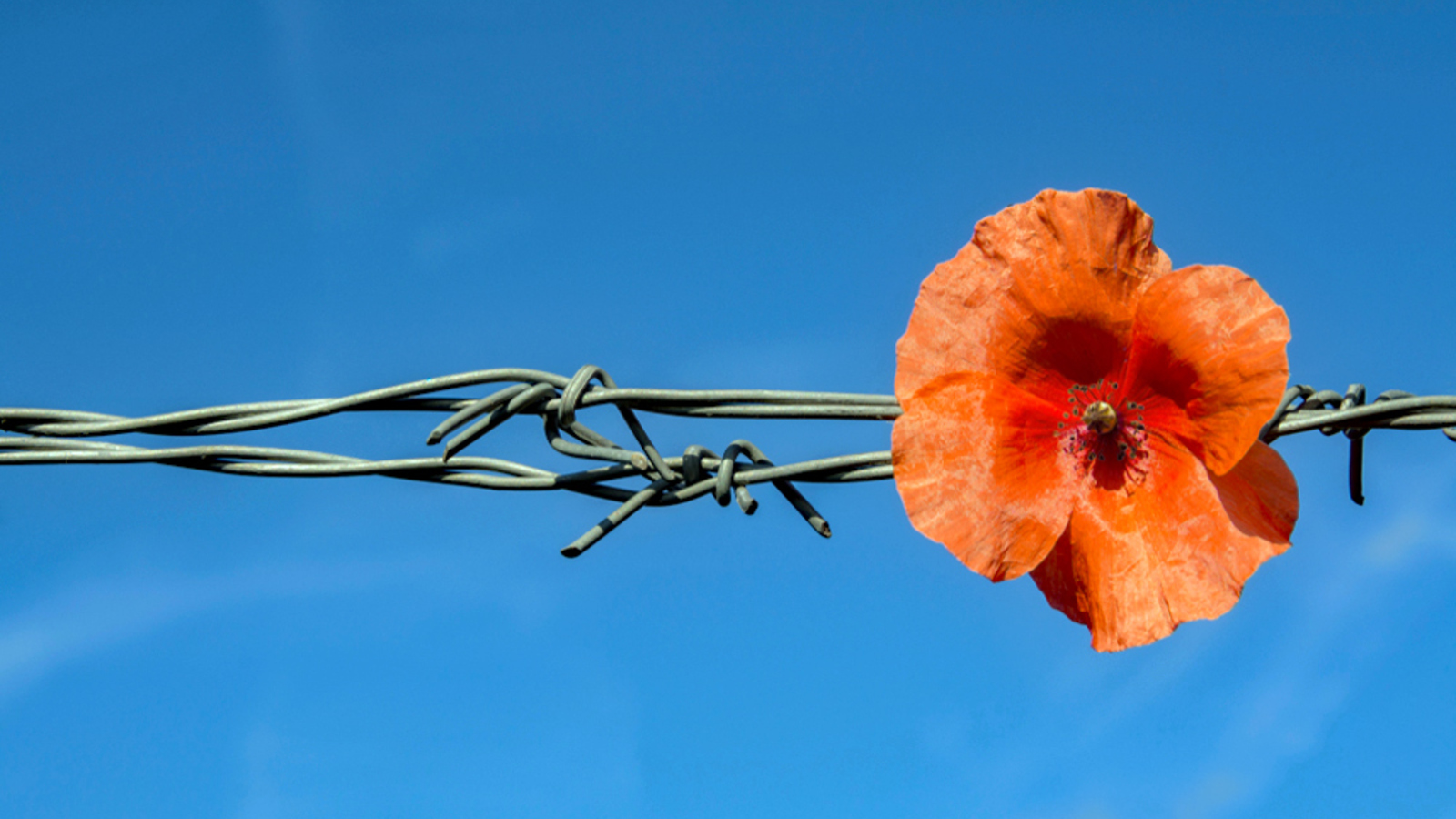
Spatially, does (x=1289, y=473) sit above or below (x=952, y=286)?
below

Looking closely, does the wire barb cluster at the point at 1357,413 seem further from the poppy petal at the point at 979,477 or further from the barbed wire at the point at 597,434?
the poppy petal at the point at 979,477

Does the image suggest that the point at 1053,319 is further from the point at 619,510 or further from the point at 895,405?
the point at 619,510

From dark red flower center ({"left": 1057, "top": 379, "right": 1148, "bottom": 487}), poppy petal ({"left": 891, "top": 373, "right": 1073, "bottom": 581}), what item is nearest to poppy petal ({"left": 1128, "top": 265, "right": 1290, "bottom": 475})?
dark red flower center ({"left": 1057, "top": 379, "right": 1148, "bottom": 487})

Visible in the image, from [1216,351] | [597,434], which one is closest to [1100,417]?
[1216,351]

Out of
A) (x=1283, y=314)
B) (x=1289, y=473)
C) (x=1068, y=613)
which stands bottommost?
(x=1068, y=613)

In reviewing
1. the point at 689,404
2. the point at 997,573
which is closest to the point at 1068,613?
the point at 997,573

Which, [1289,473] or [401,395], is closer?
[1289,473]
